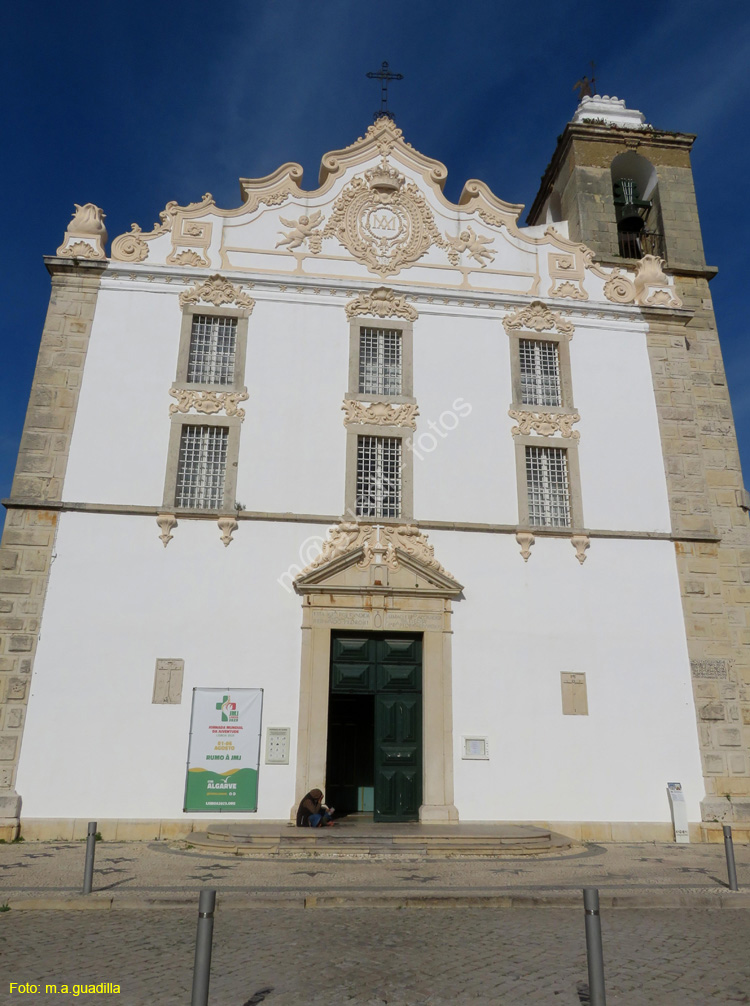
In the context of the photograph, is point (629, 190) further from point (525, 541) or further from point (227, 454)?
point (227, 454)

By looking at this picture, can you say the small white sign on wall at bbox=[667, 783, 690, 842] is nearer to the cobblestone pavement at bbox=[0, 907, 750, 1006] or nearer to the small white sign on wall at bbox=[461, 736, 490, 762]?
the small white sign on wall at bbox=[461, 736, 490, 762]

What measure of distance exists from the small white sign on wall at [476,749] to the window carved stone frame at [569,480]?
4146 millimetres

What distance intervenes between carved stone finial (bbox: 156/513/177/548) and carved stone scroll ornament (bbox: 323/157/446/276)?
23.1ft

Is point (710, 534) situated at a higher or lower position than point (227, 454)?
lower

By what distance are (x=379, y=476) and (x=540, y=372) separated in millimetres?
4386

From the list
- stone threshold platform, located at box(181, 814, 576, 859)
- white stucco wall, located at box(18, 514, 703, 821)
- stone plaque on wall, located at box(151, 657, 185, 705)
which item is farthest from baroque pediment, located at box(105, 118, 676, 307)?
stone threshold platform, located at box(181, 814, 576, 859)

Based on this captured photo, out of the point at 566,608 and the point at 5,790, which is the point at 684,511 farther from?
the point at 5,790

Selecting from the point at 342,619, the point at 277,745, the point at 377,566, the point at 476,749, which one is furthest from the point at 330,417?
the point at 476,749

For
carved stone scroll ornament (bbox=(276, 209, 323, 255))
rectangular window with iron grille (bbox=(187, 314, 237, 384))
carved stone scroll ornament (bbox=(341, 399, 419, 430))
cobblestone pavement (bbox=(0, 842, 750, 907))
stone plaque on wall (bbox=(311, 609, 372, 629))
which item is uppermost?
carved stone scroll ornament (bbox=(276, 209, 323, 255))

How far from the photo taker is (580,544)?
50.8 ft

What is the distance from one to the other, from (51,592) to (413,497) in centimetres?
691

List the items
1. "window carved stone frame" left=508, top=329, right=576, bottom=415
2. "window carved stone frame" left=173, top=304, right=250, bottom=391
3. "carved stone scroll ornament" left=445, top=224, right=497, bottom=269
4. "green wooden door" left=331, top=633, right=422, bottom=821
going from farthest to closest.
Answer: "carved stone scroll ornament" left=445, top=224, right=497, bottom=269
"window carved stone frame" left=508, top=329, right=576, bottom=415
"window carved stone frame" left=173, top=304, right=250, bottom=391
"green wooden door" left=331, top=633, right=422, bottom=821

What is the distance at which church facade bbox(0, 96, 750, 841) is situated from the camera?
13727 millimetres

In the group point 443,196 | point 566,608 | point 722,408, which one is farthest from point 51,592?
point 722,408
